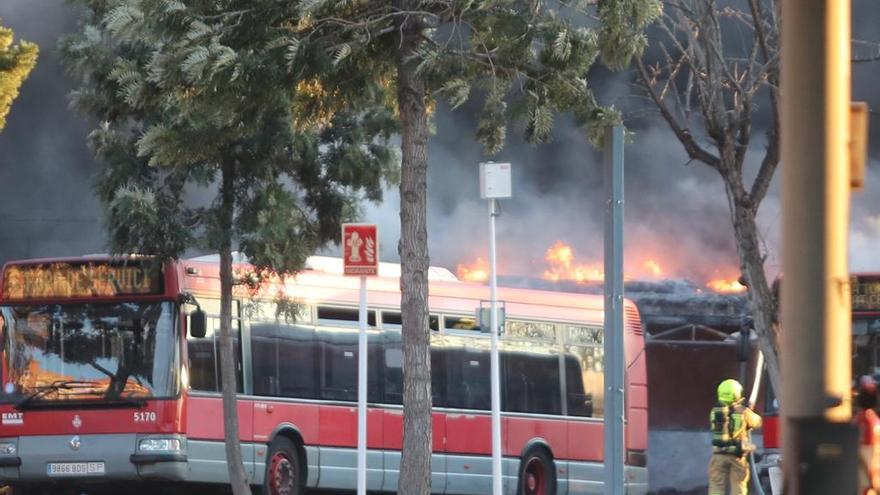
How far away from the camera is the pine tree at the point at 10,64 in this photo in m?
18.7

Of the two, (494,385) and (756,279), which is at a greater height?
(756,279)

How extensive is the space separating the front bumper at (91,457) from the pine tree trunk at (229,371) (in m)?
0.79

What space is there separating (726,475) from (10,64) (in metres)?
9.01

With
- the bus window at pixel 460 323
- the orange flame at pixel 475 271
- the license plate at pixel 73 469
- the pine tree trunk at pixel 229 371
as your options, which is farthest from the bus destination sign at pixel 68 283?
the orange flame at pixel 475 271

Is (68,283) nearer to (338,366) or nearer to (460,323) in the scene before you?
(338,366)

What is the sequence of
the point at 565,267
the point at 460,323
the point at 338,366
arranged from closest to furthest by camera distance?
the point at 338,366, the point at 460,323, the point at 565,267

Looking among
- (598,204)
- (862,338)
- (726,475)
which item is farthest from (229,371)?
(598,204)

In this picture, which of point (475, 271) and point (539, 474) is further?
point (475, 271)

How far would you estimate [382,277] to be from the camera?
22.2 metres

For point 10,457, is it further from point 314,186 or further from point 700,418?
point 700,418

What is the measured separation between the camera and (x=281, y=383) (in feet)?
67.3

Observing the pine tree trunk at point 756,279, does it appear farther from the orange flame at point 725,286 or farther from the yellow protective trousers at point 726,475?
the orange flame at point 725,286

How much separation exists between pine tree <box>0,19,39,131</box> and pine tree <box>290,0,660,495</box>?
228 inches

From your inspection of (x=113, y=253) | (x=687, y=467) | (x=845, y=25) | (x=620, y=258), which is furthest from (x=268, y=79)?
(x=687, y=467)
